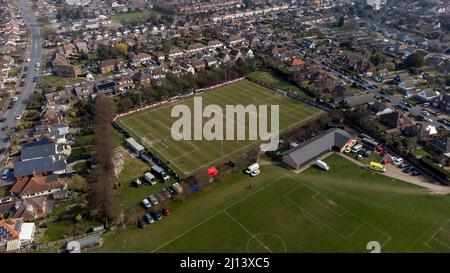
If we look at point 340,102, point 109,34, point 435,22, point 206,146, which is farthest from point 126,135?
point 435,22

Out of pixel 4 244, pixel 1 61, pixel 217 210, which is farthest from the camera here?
pixel 1 61

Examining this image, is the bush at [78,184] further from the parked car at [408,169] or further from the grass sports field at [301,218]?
the parked car at [408,169]

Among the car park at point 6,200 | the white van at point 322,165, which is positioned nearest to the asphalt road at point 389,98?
the white van at point 322,165

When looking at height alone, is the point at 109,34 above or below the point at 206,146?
above
